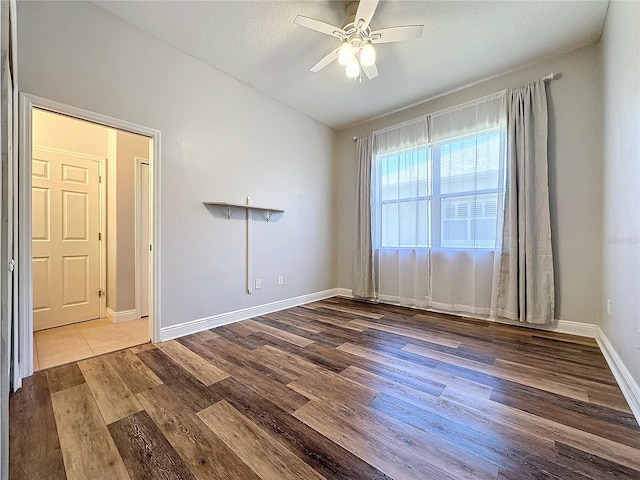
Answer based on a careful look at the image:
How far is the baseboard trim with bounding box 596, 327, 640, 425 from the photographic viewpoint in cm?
142

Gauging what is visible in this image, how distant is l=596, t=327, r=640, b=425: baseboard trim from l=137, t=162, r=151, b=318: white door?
430 centimetres

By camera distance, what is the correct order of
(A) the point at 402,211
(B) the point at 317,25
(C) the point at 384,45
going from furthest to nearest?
(A) the point at 402,211
(C) the point at 384,45
(B) the point at 317,25

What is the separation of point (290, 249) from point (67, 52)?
8.99 ft

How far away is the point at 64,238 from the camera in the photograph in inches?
119

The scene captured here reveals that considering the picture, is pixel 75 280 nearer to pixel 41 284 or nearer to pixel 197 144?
pixel 41 284

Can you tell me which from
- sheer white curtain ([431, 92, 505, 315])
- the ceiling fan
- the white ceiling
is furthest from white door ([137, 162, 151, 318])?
sheer white curtain ([431, 92, 505, 315])

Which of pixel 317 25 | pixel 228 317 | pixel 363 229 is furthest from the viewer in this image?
pixel 363 229

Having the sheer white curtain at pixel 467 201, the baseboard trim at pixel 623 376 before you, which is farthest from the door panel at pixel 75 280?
the baseboard trim at pixel 623 376

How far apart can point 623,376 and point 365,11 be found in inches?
114

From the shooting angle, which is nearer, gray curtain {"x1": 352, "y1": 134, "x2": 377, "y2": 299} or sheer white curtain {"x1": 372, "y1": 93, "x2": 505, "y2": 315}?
sheer white curtain {"x1": 372, "y1": 93, "x2": 505, "y2": 315}

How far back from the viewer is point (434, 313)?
3379 millimetres

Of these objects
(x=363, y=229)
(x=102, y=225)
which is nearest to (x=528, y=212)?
(x=363, y=229)

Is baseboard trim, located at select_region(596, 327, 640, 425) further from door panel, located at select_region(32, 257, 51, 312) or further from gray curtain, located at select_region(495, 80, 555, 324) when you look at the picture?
door panel, located at select_region(32, 257, 51, 312)

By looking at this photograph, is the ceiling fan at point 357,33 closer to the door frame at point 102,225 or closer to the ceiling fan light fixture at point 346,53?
the ceiling fan light fixture at point 346,53
